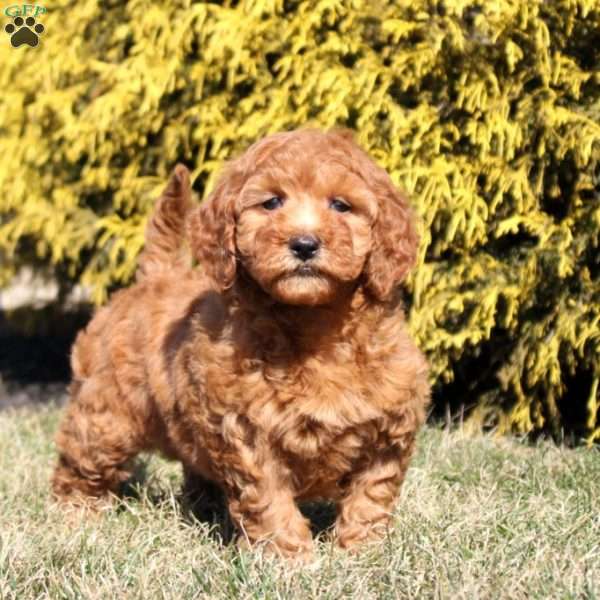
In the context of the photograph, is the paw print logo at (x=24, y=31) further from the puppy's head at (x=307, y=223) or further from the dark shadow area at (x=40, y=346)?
the puppy's head at (x=307, y=223)

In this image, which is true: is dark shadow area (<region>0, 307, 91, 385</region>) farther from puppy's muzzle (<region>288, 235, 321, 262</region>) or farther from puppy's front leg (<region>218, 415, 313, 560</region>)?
puppy's muzzle (<region>288, 235, 321, 262</region>)

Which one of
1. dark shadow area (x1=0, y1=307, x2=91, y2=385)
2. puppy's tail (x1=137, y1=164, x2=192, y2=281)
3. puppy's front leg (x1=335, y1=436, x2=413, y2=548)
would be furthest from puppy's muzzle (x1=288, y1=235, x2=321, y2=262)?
dark shadow area (x1=0, y1=307, x2=91, y2=385)

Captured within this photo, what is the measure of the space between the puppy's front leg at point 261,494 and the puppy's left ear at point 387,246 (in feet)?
2.11

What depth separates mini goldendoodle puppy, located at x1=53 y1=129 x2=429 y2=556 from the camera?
139 inches

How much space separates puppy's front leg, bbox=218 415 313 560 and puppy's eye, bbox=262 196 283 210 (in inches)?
27.6

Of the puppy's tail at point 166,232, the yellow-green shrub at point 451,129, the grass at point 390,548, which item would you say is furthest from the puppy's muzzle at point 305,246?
the yellow-green shrub at point 451,129

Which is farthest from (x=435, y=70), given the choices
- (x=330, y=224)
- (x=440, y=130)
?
(x=330, y=224)

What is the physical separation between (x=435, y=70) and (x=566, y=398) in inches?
74.8

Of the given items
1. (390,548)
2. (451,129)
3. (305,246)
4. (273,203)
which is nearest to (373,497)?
(390,548)

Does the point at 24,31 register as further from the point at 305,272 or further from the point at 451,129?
the point at 305,272

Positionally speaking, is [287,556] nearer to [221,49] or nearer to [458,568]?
[458,568]

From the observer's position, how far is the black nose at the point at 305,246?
133 inches

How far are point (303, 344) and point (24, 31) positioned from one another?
13.0ft

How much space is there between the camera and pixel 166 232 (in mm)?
4617
